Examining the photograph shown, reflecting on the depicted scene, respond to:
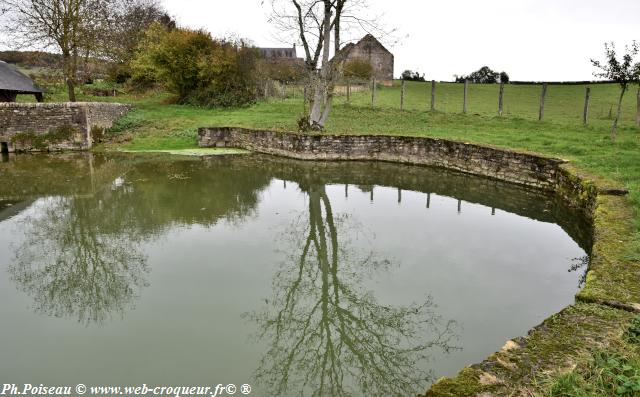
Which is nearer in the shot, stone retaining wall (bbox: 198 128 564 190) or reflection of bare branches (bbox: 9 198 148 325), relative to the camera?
reflection of bare branches (bbox: 9 198 148 325)

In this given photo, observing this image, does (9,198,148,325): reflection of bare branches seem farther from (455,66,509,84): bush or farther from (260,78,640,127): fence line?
(455,66,509,84): bush

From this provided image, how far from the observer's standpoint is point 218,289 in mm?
5078

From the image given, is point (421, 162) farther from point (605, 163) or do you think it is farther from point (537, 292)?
point (537, 292)

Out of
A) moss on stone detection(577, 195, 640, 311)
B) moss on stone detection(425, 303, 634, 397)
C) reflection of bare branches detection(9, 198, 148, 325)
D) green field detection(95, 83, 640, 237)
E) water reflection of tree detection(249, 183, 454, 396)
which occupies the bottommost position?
water reflection of tree detection(249, 183, 454, 396)

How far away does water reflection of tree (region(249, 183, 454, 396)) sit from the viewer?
3588mm

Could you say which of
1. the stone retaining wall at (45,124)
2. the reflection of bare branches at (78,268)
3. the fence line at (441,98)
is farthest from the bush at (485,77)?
the reflection of bare branches at (78,268)

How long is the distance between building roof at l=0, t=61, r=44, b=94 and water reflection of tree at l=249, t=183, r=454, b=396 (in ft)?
58.5

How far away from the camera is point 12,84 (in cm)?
1844

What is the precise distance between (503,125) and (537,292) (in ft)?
42.7

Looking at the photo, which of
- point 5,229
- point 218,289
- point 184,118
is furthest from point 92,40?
point 218,289

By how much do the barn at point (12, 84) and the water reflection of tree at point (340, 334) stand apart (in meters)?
17.9

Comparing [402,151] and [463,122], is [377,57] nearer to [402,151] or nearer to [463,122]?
[463,122]

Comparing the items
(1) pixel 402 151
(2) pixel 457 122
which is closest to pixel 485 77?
(2) pixel 457 122

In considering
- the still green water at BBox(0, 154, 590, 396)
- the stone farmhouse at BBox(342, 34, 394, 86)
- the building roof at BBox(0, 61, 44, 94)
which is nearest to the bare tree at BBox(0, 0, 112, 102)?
the building roof at BBox(0, 61, 44, 94)
